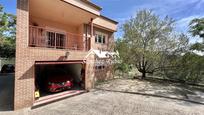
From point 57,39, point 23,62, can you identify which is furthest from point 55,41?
point 57,39

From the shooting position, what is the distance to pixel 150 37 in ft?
53.4

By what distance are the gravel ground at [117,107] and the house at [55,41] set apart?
1.57m

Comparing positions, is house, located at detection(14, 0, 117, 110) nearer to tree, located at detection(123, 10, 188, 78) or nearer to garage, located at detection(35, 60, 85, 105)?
garage, located at detection(35, 60, 85, 105)

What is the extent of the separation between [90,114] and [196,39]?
580 inches

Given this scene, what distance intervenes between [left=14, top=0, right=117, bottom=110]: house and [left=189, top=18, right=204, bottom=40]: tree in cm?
918

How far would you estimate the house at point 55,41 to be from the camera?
7.96 meters

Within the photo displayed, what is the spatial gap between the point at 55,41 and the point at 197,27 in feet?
49.1

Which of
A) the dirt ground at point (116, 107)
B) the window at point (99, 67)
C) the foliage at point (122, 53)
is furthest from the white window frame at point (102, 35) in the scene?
the dirt ground at point (116, 107)

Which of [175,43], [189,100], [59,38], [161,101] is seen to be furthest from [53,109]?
[175,43]

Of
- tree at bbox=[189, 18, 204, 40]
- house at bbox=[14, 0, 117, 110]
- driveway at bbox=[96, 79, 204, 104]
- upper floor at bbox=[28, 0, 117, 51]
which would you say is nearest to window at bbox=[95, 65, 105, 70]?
house at bbox=[14, 0, 117, 110]

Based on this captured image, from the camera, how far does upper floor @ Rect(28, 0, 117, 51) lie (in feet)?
32.7

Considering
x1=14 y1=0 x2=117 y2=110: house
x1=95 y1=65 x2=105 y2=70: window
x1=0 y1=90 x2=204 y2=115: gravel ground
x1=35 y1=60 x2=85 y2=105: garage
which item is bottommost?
x1=0 y1=90 x2=204 y2=115: gravel ground

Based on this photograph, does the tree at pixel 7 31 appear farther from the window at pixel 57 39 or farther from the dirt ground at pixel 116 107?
the dirt ground at pixel 116 107

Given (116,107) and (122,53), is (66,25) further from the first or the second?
(116,107)
